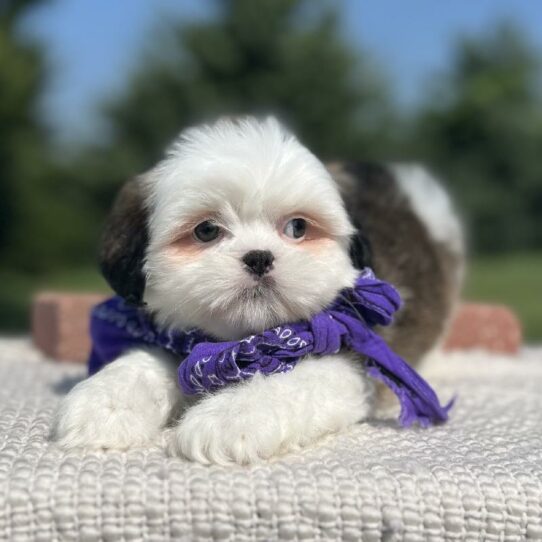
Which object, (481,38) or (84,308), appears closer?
(84,308)

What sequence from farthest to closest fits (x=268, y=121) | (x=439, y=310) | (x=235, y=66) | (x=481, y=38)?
(x=481, y=38), (x=235, y=66), (x=439, y=310), (x=268, y=121)

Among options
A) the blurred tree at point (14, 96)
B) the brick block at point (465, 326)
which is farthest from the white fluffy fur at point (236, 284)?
the blurred tree at point (14, 96)

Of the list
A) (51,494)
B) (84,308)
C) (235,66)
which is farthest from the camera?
(235,66)

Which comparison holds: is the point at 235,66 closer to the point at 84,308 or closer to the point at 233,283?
the point at 84,308

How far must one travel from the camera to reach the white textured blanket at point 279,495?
134 cm

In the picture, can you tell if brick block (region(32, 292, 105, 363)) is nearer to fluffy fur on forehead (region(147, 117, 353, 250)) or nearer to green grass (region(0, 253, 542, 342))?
fluffy fur on forehead (region(147, 117, 353, 250))

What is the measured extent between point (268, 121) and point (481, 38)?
20.7 m

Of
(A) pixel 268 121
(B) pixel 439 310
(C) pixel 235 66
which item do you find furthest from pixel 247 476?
(C) pixel 235 66

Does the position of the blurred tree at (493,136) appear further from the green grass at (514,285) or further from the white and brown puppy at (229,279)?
the white and brown puppy at (229,279)

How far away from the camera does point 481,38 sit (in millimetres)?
20891

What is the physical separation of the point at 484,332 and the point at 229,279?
7.42ft

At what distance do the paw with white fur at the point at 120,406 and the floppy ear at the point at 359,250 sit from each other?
53cm

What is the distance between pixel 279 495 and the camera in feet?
4.44

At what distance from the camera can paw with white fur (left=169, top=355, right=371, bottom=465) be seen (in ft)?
4.82
